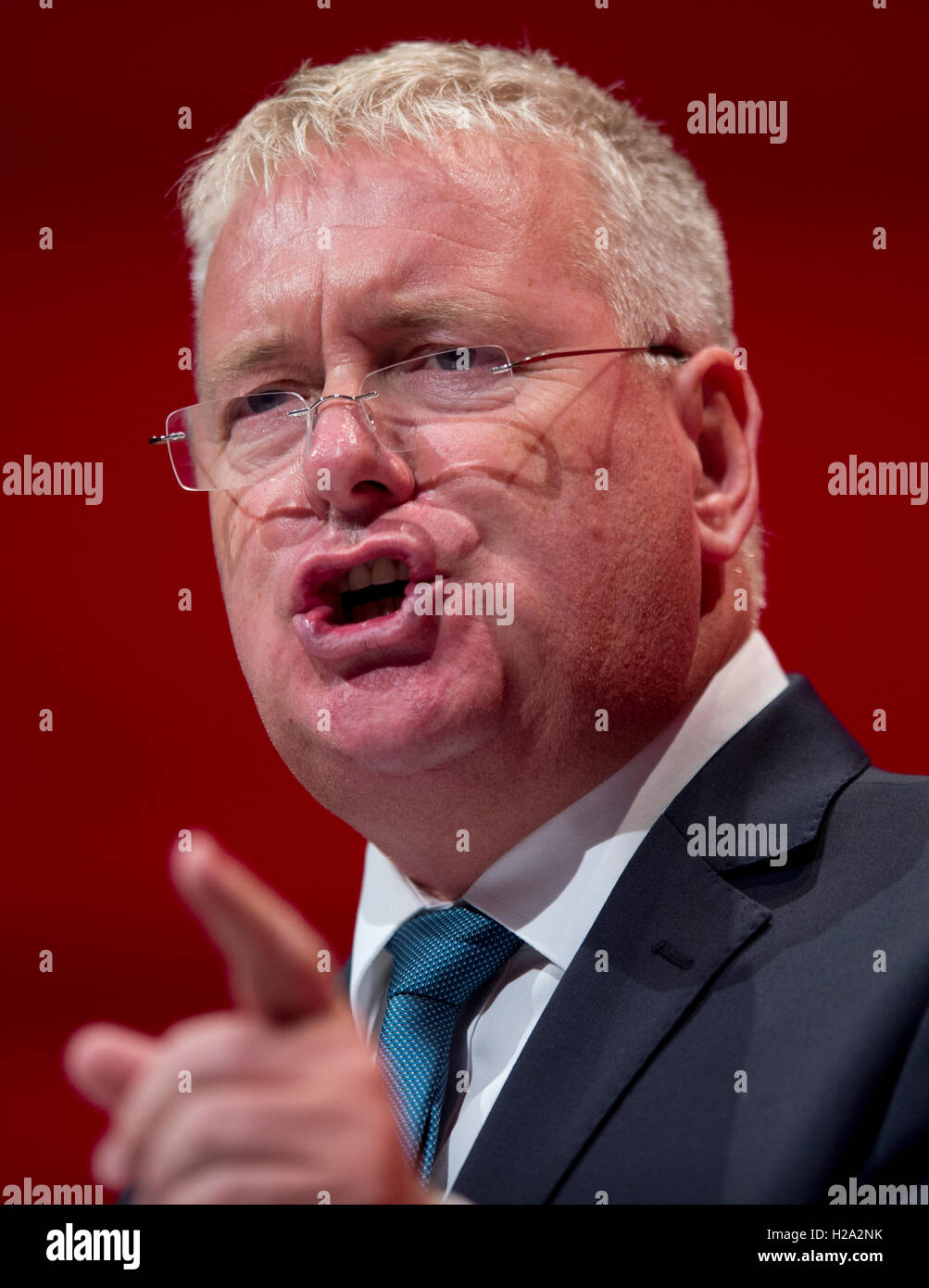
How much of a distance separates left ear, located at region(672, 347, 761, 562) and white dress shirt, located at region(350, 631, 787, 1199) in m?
0.18

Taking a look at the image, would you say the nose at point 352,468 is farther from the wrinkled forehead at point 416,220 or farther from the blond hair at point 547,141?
the blond hair at point 547,141

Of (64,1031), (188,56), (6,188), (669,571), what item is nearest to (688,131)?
(188,56)

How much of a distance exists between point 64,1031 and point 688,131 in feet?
6.42

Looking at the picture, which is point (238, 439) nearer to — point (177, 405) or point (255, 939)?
point (177, 405)

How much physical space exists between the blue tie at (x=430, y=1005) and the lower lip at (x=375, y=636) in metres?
0.35

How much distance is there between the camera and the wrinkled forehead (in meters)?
1.62

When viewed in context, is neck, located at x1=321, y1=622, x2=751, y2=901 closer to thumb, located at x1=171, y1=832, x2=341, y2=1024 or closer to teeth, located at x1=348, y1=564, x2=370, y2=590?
teeth, located at x1=348, y1=564, x2=370, y2=590

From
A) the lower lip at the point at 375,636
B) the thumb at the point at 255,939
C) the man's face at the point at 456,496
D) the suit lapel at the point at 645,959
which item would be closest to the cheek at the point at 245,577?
the man's face at the point at 456,496

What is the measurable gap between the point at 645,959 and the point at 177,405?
1498 mm

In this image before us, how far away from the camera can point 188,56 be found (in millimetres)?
2309

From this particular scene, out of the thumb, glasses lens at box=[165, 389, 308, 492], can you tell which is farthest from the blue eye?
the thumb

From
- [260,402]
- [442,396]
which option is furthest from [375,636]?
[260,402]

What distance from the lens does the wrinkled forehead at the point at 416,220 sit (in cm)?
162
